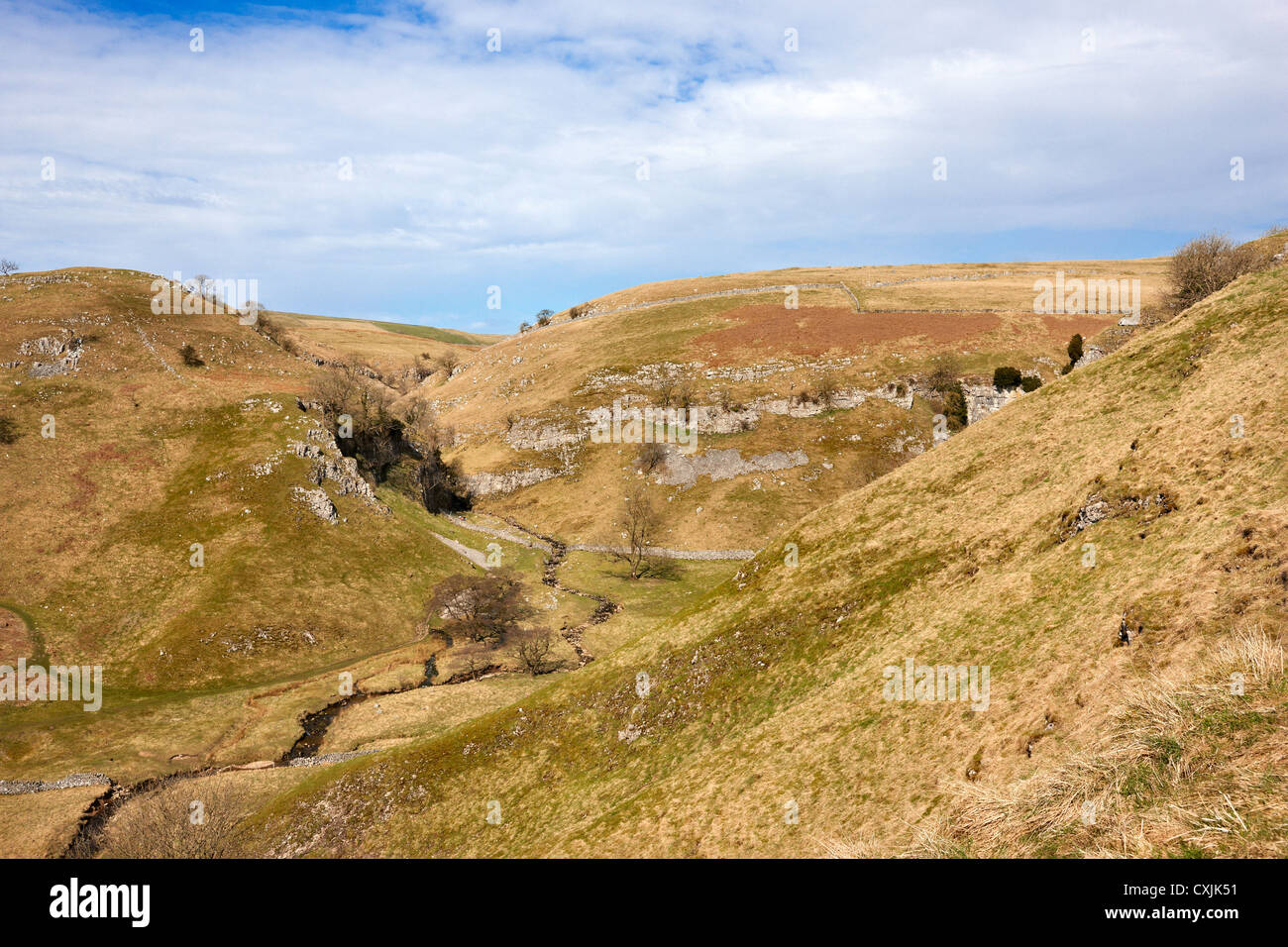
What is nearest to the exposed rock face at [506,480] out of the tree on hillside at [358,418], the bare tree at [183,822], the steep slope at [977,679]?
the tree on hillside at [358,418]

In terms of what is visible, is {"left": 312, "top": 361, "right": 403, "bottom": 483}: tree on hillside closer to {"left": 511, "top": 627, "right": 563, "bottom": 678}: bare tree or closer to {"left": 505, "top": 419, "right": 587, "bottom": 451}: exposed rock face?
{"left": 505, "top": 419, "right": 587, "bottom": 451}: exposed rock face

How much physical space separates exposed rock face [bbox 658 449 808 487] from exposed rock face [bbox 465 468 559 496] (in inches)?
965

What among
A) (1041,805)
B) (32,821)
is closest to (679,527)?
(32,821)

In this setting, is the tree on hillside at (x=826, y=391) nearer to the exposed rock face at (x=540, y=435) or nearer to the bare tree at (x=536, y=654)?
the exposed rock face at (x=540, y=435)

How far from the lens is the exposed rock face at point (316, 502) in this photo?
82188mm

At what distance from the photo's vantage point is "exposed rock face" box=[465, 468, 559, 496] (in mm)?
122375

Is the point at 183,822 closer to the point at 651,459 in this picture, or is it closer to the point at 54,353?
the point at 651,459

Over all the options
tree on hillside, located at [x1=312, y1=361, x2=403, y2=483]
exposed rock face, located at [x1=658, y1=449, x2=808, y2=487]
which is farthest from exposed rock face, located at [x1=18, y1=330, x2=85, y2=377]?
exposed rock face, located at [x1=658, y1=449, x2=808, y2=487]

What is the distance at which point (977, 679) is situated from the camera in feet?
78.4

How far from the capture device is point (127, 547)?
71.9 metres
